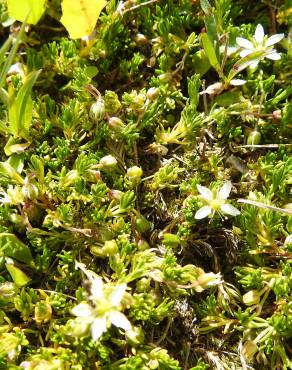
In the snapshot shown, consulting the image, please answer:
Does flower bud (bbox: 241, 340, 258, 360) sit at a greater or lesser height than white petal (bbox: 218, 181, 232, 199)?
lesser

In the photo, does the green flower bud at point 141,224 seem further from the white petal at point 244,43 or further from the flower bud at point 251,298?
the white petal at point 244,43

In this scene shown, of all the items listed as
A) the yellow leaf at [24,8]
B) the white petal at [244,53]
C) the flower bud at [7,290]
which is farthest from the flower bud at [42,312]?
the white petal at [244,53]

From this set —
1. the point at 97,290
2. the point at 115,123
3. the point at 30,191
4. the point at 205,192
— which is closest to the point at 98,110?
the point at 115,123

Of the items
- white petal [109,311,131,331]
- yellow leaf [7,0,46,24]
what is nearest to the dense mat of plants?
white petal [109,311,131,331]

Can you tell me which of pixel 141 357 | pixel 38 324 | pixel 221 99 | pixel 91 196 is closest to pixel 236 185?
pixel 221 99

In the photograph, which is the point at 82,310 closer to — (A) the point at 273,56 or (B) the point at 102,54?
(B) the point at 102,54

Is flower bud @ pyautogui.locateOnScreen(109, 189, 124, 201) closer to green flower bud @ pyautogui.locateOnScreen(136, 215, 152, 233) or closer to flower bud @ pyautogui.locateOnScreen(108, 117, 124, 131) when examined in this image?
green flower bud @ pyautogui.locateOnScreen(136, 215, 152, 233)
